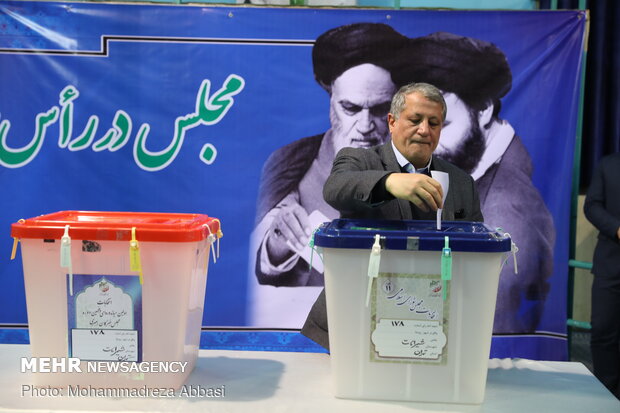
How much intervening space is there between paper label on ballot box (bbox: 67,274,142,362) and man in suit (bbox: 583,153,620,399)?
2291mm

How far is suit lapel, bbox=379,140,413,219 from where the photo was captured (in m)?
1.33

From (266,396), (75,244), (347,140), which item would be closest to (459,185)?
(266,396)

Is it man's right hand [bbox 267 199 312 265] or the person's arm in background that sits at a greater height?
the person's arm in background

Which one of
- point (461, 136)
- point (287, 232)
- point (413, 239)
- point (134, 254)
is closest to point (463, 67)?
point (461, 136)

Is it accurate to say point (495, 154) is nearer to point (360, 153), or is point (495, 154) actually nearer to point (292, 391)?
point (360, 153)

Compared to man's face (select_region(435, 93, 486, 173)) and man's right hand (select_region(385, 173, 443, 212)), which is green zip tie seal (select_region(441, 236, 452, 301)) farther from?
man's face (select_region(435, 93, 486, 173))

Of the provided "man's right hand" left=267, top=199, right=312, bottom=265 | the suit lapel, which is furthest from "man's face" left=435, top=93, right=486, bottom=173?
the suit lapel

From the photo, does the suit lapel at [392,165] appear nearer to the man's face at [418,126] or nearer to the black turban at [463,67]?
the man's face at [418,126]

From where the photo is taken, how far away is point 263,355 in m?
1.20

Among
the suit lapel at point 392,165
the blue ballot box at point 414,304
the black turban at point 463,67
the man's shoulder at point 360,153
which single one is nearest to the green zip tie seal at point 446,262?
the blue ballot box at point 414,304

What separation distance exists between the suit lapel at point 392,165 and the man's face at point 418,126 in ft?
0.11

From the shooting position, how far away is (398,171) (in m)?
1.41

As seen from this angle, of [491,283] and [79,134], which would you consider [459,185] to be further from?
[79,134]

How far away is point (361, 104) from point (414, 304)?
1913 mm
